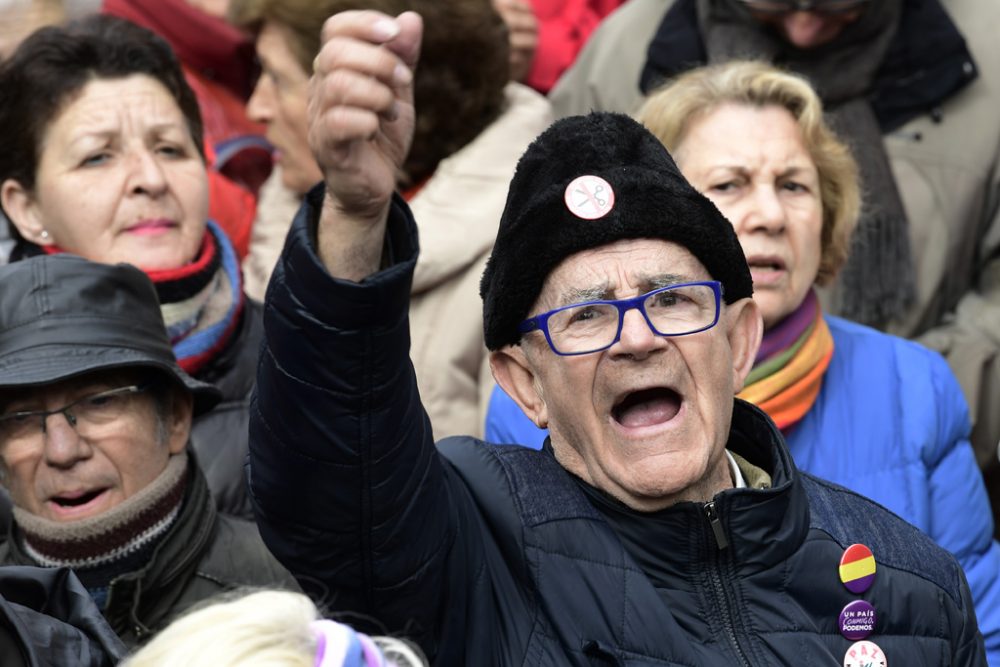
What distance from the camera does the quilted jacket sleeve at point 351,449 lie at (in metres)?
2.17

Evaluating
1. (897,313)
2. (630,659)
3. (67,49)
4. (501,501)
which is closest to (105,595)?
(501,501)

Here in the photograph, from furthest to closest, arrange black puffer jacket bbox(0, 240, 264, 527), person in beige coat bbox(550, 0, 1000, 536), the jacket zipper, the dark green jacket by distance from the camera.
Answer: person in beige coat bbox(550, 0, 1000, 536) < black puffer jacket bbox(0, 240, 264, 527) < the dark green jacket < the jacket zipper

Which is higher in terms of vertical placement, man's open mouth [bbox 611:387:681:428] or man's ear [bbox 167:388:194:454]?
man's open mouth [bbox 611:387:681:428]

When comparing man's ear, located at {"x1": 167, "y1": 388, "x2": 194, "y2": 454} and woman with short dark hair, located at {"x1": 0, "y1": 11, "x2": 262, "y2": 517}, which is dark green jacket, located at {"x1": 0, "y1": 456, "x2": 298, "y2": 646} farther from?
woman with short dark hair, located at {"x1": 0, "y1": 11, "x2": 262, "y2": 517}

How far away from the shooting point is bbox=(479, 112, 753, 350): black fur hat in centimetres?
255

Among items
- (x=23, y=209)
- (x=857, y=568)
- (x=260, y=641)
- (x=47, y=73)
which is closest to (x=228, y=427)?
(x=23, y=209)

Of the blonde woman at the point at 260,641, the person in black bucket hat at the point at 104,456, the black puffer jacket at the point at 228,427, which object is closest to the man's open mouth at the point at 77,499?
the person in black bucket hat at the point at 104,456

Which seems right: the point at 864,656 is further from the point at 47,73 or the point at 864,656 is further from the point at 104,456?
the point at 47,73

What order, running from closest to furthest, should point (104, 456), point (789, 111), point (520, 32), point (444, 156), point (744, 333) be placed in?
point (744, 333), point (104, 456), point (789, 111), point (444, 156), point (520, 32)

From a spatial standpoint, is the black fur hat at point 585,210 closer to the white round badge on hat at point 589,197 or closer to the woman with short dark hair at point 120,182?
the white round badge on hat at point 589,197

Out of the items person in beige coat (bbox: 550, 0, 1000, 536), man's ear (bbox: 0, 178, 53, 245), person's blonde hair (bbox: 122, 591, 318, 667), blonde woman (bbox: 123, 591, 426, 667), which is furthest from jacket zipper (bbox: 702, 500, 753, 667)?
man's ear (bbox: 0, 178, 53, 245)

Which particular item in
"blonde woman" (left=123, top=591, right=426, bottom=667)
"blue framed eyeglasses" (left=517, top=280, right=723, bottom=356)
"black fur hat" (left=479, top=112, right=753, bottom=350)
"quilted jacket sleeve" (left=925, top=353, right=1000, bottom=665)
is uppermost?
"black fur hat" (left=479, top=112, right=753, bottom=350)

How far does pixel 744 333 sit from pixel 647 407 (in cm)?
29

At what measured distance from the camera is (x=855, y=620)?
102 inches
